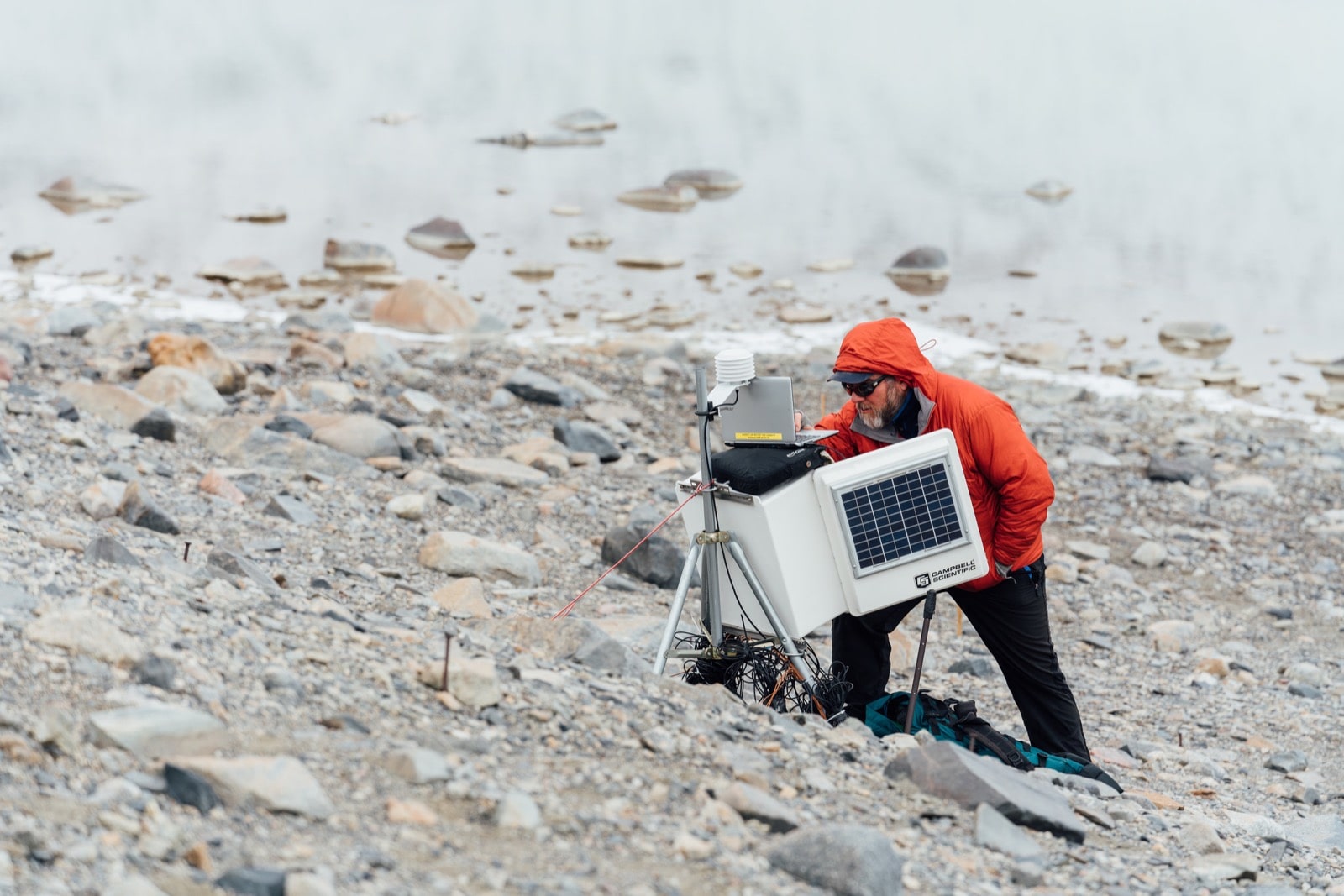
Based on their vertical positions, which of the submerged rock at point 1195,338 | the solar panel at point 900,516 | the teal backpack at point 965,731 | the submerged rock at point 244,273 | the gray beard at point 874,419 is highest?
the gray beard at point 874,419

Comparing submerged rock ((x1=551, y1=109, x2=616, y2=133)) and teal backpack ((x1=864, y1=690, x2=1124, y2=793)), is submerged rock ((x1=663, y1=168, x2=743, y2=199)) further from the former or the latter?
teal backpack ((x1=864, y1=690, x2=1124, y2=793))

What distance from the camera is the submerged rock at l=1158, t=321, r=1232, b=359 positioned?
15878mm

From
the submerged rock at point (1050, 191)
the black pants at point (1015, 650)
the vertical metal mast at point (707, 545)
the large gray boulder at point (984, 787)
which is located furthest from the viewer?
the submerged rock at point (1050, 191)

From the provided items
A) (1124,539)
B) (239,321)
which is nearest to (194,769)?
(1124,539)

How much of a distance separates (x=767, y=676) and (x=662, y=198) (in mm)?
20009

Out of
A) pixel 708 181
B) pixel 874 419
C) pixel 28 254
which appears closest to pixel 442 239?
pixel 28 254

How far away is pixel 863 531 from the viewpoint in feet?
15.5

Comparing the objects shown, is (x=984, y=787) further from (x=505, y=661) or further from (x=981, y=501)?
(x=505, y=661)

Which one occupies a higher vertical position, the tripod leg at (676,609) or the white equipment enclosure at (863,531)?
the white equipment enclosure at (863,531)

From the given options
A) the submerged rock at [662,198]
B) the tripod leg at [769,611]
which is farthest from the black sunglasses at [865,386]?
the submerged rock at [662,198]

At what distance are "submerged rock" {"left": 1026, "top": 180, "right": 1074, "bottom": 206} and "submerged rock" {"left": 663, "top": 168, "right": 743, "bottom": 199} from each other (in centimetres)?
607

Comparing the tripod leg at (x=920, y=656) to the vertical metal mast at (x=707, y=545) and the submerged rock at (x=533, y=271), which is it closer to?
→ the vertical metal mast at (x=707, y=545)

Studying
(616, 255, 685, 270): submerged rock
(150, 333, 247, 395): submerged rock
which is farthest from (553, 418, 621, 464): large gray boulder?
(616, 255, 685, 270): submerged rock

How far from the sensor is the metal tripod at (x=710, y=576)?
186 inches
